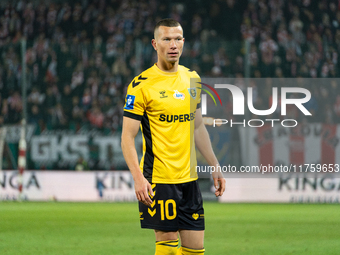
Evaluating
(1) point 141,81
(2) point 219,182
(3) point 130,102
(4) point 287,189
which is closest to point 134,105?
(3) point 130,102

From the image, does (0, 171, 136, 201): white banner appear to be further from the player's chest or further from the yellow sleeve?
the yellow sleeve

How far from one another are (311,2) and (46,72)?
9.42 meters

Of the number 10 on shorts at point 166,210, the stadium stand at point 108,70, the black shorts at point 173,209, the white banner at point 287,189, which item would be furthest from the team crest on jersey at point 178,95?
the white banner at point 287,189

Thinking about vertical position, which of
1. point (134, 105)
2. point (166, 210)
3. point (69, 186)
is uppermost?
point (134, 105)

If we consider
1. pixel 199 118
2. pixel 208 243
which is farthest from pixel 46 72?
pixel 199 118

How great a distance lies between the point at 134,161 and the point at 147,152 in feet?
1.01

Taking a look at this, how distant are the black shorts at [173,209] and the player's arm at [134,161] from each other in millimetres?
199

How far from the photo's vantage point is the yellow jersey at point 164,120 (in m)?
4.02

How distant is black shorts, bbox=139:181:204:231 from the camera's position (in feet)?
13.4

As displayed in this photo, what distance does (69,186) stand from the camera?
14.0 meters

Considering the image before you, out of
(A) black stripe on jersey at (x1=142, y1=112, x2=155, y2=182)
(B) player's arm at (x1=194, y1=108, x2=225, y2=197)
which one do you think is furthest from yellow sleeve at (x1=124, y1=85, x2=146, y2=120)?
(B) player's arm at (x1=194, y1=108, x2=225, y2=197)

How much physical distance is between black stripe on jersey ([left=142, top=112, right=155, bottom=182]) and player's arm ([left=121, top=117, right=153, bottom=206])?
5.0 inches

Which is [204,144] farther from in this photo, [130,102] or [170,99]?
[130,102]

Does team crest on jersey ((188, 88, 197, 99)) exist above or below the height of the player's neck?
below
